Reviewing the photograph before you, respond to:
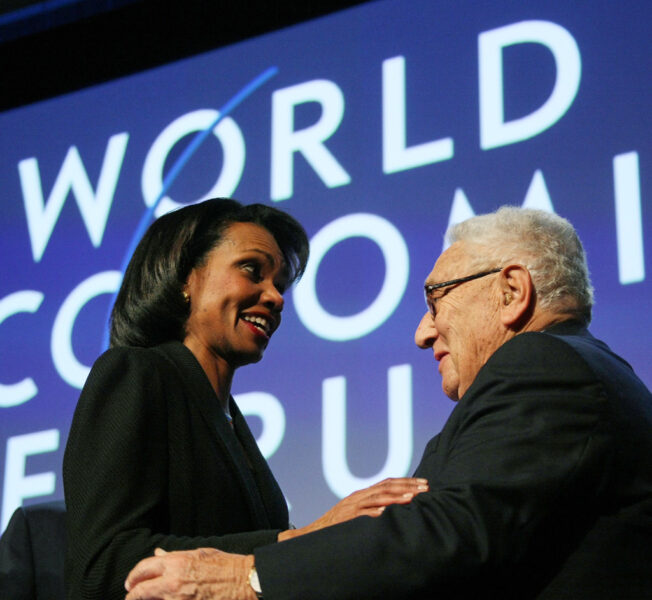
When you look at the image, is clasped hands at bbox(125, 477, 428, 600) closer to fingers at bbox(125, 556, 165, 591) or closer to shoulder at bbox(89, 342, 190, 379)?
fingers at bbox(125, 556, 165, 591)

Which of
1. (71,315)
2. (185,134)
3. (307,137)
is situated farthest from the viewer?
(185,134)

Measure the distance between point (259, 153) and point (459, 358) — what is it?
2381 millimetres

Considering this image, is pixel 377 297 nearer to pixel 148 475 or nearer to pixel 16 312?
pixel 16 312

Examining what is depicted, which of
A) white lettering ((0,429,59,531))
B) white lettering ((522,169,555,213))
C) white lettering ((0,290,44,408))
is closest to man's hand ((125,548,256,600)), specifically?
white lettering ((522,169,555,213))

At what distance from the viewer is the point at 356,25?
13.9 ft

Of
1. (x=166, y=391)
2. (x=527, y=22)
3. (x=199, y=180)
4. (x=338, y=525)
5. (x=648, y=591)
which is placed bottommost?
(x=648, y=591)

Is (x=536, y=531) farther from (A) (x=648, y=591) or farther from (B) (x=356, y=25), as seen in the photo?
(B) (x=356, y=25)

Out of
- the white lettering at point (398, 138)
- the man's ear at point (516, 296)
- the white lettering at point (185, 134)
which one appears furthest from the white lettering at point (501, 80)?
the man's ear at point (516, 296)

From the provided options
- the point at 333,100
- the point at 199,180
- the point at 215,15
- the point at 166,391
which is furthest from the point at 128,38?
the point at 166,391

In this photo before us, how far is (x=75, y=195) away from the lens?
4.58m

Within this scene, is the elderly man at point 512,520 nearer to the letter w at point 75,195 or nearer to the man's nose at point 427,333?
the man's nose at point 427,333

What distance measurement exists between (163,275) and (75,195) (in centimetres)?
229

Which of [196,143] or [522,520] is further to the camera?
[196,143]

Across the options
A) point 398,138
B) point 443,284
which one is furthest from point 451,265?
point 398,138
